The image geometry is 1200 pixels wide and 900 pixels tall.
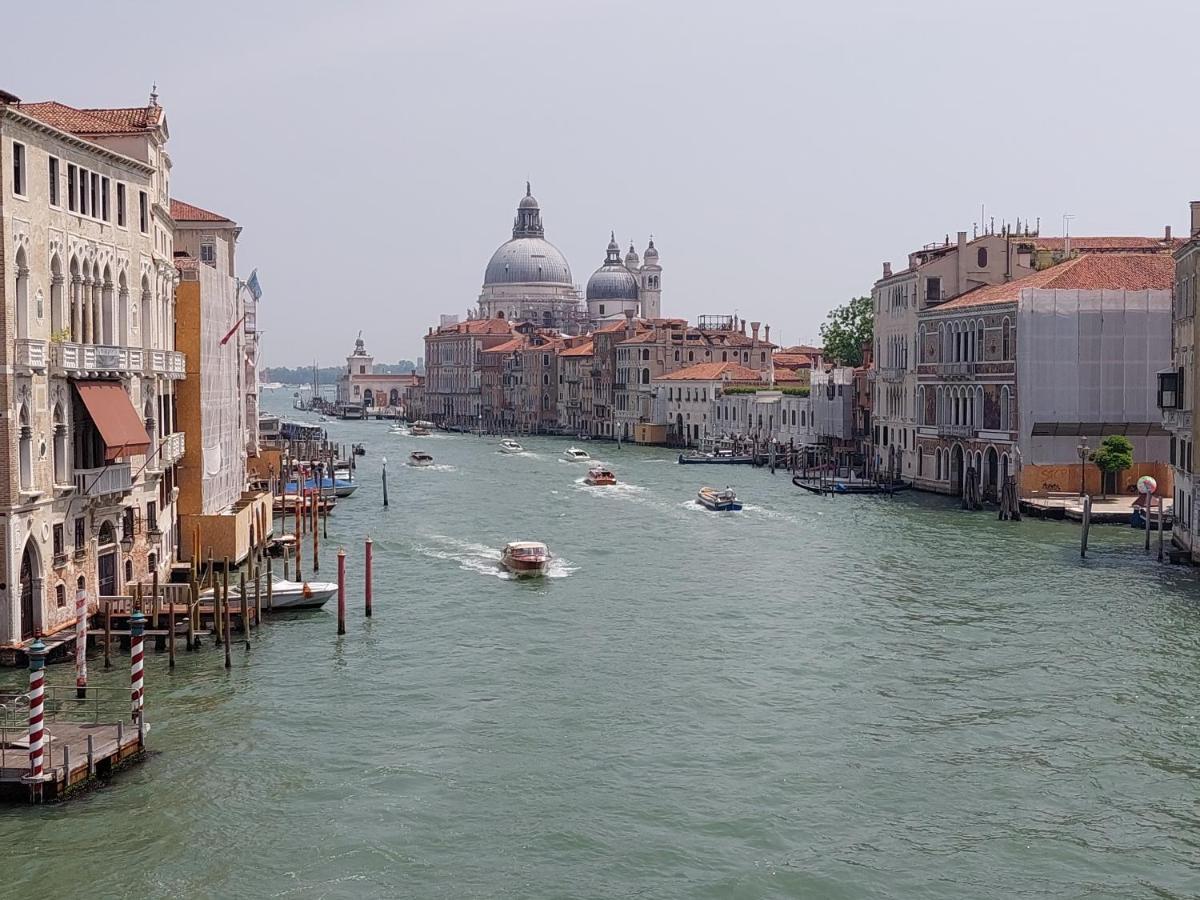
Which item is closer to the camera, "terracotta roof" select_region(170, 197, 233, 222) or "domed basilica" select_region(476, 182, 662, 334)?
"terracotta roof" select_region(170, 197, 233, 222)

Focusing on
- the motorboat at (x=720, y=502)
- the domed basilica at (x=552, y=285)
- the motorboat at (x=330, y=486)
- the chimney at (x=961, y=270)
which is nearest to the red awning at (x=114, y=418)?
the motorboat at (x=720, y=502)

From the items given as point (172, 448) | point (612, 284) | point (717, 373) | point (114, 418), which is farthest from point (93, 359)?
point (612, 284)

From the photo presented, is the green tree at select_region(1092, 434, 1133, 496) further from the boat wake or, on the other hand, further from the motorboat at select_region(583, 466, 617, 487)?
the motorboat at select_region(583, 466, 617, 487)

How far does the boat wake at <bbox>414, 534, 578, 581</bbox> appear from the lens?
103ft

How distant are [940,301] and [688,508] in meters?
12.6

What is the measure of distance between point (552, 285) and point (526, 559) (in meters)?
115

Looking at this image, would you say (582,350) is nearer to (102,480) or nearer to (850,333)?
(850,333)

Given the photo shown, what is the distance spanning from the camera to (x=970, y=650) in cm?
2267

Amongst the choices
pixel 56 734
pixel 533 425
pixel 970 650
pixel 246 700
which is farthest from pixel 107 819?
pixel 533 425

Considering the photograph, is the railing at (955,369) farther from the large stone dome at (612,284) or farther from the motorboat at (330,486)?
the large stone dome at (612,284)

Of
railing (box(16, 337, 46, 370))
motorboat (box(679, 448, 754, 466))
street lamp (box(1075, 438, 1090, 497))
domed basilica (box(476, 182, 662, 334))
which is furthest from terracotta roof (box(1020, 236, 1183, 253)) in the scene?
domed basilica (box(476, 182, 662, 334))

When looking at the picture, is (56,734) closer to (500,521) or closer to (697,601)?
(697,601)

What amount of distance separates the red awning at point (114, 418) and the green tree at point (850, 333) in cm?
5555

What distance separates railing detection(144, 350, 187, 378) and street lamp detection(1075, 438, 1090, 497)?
25.5 m
